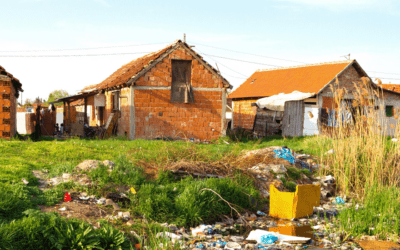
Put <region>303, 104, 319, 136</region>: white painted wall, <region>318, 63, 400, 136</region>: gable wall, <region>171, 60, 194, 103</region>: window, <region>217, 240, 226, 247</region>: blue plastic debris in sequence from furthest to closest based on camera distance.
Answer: <region>318, 63, 400, 136</region>: gable wall
<region>303, 104, 319, 136</region>: white painted wall
<region>171, 60, 194, 103</region>: window
<region>217, 240, 226, 247</region>: blue plastic debris

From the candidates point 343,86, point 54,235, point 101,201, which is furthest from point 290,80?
point 54,235

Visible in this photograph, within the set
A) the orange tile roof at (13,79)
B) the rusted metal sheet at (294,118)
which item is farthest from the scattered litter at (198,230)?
the rusted metal sheet at (294,118)

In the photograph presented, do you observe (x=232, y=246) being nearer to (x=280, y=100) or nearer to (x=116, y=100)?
(x=116, y=100)

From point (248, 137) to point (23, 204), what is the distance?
14518 millimetres

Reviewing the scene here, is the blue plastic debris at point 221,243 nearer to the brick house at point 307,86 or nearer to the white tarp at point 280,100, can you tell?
the brick house at point 307,86

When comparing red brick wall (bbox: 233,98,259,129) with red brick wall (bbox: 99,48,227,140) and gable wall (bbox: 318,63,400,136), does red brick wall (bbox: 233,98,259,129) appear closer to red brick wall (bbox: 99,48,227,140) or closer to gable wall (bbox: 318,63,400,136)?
gable wall (bbox: 318,63,400,136)

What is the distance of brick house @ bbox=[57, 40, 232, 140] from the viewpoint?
1571 centimetres

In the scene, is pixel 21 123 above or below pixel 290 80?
below

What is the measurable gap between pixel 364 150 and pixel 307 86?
12726 mm

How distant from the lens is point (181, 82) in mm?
16422

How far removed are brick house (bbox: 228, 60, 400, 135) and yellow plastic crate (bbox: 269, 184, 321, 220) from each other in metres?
11.0

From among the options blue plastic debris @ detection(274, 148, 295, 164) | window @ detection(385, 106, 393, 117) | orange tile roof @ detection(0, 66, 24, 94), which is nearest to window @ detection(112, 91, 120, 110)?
orange tile roof @ detection(0, 66, 24, 94)

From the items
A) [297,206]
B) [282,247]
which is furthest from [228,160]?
[282,247]

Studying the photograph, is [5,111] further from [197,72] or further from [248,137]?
[248,137]
